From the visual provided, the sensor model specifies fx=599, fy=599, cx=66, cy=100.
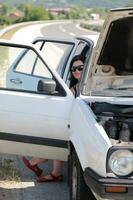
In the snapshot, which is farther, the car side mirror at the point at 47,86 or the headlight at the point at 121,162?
the car side mirror at the point at 47,86

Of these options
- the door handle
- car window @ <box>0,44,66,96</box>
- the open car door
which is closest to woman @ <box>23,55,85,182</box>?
car window @ <box>0,44,66,96</box>

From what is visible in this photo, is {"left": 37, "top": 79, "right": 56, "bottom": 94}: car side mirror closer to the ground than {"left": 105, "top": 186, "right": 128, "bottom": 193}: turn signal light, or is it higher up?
higher up

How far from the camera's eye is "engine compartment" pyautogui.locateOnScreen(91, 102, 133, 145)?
4887 mm

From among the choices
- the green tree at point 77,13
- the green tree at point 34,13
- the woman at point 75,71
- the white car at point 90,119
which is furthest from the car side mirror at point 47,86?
the green tree at point 77,13

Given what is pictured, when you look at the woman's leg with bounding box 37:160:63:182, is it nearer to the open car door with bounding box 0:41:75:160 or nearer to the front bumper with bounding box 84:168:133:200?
the open car door with bounding box 0:41:75:160

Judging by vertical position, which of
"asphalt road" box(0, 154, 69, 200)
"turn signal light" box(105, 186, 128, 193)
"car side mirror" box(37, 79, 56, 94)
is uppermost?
"car side mirror" box(37, 79, 56, 94)

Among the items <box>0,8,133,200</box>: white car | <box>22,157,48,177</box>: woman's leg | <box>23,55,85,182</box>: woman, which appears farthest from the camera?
<box>22,157,48,177</box>: woman's leg

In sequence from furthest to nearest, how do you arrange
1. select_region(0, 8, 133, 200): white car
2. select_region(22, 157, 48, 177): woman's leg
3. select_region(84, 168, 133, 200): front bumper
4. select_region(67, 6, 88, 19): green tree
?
select_region(67, 6, 88, 19): green tree
select_region(22, 157, 48, 177): woman's leg
select_region(0, 8, 133, 200): white car
select_region(84, 168, 133, 200): front bumper

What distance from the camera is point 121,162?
4.35 meters

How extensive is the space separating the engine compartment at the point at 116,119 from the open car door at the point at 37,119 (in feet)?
1.24

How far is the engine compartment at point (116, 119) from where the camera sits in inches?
192

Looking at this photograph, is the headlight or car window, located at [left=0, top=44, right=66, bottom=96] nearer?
the headlight

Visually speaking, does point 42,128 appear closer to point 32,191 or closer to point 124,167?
point 32,191

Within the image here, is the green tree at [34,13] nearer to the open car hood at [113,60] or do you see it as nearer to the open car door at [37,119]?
the open car hood at [113,60]
